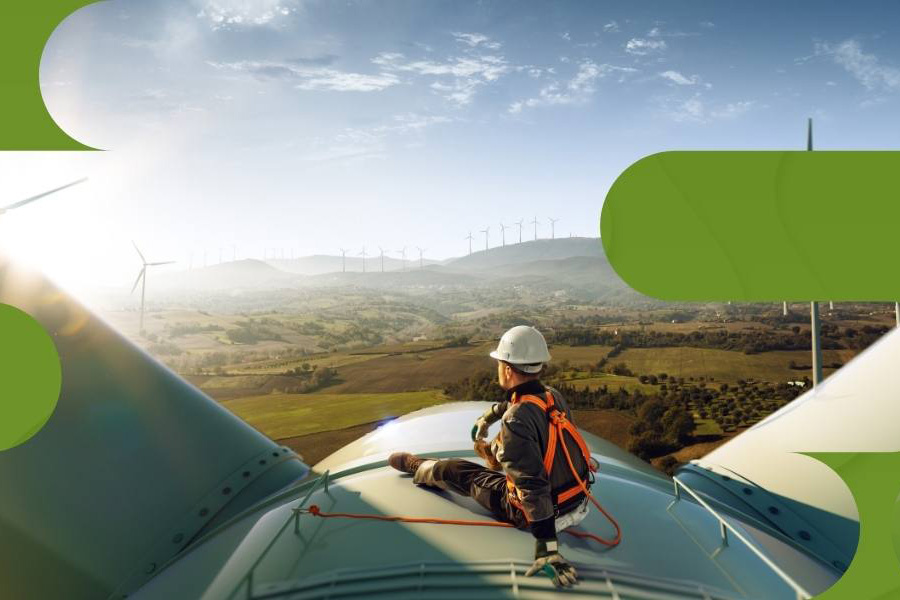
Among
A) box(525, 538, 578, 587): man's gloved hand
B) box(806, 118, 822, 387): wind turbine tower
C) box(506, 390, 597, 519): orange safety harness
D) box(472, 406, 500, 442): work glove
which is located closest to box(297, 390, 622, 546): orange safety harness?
box(506, 390, 597, 519): orange safety harness

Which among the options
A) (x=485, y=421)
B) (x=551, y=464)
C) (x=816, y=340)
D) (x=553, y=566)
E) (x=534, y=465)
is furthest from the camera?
(x=816, y=340)

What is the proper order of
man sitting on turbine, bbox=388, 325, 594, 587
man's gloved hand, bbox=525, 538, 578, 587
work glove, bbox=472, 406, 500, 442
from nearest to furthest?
man's gloved hand, bbox=525, 538, 578, 587
man sitting on turbine, bbox=388, 325, 594, 587
work glove, bbox=472, 406, 500, 442

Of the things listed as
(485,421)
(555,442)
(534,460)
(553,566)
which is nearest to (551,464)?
(555,442)

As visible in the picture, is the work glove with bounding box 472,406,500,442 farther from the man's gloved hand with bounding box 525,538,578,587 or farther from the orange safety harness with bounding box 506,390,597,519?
the man's gloved hand with bounding box 525,538,578,587

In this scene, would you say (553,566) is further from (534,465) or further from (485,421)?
(485,421)

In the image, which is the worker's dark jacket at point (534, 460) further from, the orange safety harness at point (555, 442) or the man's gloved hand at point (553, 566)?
the man's gloved hand at point (553, 566)

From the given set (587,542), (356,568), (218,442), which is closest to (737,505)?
(587,542)

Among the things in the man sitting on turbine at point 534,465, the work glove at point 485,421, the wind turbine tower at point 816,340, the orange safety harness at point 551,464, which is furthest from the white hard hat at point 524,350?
the wind turbine tower at point 816,340

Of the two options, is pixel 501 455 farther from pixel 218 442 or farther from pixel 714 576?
pixel 218 442
